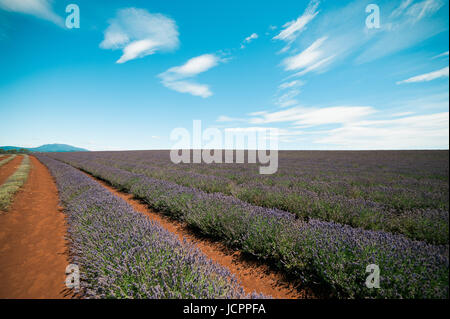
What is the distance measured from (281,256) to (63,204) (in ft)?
20.5

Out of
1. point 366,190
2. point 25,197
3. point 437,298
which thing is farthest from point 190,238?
point 25,197

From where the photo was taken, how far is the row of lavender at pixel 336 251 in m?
1.54

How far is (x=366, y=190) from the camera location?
5.22 meters

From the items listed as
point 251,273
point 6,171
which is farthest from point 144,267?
point 6,171

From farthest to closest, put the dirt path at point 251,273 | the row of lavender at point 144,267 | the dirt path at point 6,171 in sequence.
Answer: the dirt path at point 6,171 → the dirt path at point 251,273 → the row of lavender at point 144,267

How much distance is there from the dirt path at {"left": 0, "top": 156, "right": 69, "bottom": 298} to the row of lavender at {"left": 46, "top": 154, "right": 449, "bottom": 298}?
7.17ft

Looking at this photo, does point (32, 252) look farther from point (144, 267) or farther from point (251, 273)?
point (251, 273)

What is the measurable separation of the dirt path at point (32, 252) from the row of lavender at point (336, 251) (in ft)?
7.17

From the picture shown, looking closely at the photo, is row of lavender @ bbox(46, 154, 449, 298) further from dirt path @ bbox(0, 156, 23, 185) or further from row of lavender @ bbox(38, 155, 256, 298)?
dirt path @ bbox(0, 156, 23, 185)

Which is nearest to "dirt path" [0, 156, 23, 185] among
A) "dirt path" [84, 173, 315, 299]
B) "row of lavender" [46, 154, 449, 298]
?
"dirt path" [84, 173, 315, 299]

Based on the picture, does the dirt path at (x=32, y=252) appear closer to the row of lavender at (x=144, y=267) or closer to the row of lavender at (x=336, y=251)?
the row of lavender at (x=144, y=267)

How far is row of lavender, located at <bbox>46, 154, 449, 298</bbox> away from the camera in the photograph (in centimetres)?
154

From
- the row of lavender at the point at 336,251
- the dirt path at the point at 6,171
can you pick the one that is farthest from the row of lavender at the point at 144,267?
the dirt path at the point at 6,171

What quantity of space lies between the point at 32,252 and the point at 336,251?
476cm
